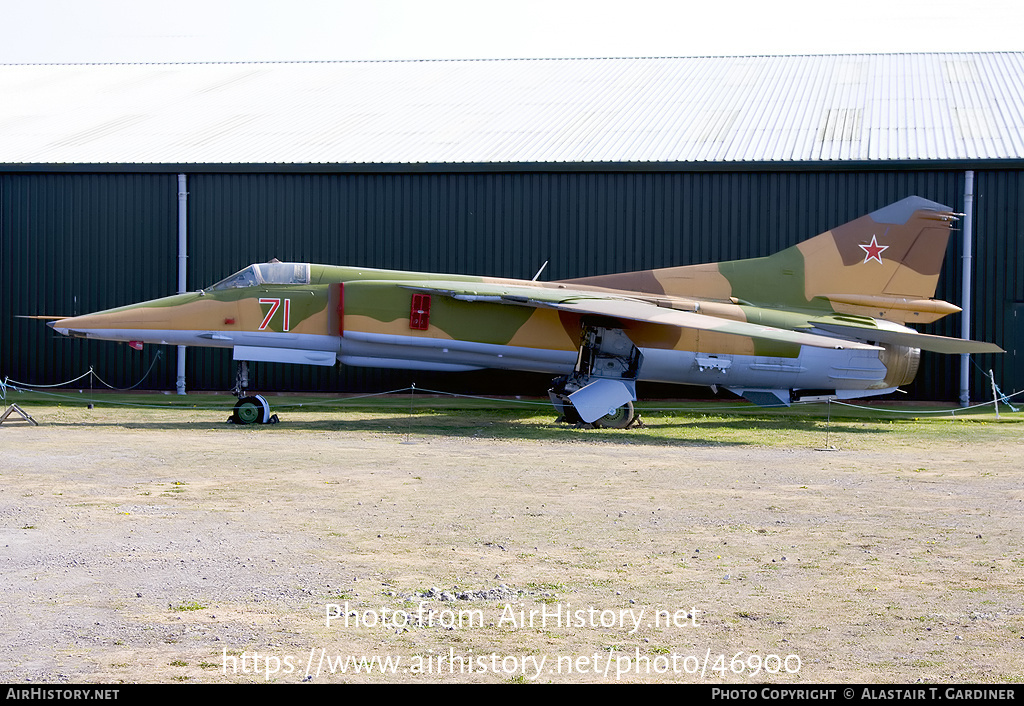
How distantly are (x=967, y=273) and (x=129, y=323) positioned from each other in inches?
667

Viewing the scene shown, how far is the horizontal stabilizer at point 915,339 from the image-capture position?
53.1 ft

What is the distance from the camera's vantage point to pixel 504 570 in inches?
267

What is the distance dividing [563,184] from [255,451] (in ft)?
39.1

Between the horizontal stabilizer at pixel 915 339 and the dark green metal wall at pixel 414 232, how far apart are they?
4825 mm

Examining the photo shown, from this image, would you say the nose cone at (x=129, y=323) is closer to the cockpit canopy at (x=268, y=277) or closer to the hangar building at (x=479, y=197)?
the cockpit canopy at (x=268, y=277)

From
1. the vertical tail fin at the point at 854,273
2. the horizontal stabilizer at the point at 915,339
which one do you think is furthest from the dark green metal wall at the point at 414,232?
the horizontal stabilizer at the point at 915,339

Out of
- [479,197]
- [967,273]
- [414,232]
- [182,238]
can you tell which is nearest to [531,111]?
[479,197]

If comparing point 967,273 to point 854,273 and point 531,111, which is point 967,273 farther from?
point 531,111

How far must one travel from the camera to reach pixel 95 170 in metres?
23.6

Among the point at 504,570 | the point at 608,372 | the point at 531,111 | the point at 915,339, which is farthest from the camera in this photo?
the point at 531,111

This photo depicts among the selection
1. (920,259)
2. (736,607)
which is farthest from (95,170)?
(736,607)

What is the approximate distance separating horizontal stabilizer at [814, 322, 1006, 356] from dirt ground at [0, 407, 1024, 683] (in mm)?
4681
